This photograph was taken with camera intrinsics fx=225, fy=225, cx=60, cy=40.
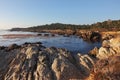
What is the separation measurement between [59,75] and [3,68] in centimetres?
672

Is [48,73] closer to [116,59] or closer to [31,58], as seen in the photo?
[31,58]

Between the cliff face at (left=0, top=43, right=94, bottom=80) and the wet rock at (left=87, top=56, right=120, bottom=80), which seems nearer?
the wet rock at (left=87, top=56, right=120, bottom=80)

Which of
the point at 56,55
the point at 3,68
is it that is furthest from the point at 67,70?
the point at 3,68

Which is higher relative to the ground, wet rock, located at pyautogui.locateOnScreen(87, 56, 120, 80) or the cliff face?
wet rock, located at pyautogui.locateOnScreen(87, 56, 120, 80)

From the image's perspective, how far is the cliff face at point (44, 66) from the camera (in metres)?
20.9

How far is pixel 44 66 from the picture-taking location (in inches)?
875

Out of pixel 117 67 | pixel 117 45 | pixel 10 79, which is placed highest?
pixel 117 67

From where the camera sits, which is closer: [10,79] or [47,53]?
[10,79]

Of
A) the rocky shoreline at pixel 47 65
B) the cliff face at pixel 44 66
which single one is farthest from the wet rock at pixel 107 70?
the cliff face at pixel 44 66

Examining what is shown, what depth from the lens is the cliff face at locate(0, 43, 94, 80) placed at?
20.9m

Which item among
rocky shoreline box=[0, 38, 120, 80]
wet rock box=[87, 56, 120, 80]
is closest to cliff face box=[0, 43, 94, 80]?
rocky shoreline box=[0, 38, 120, 80]

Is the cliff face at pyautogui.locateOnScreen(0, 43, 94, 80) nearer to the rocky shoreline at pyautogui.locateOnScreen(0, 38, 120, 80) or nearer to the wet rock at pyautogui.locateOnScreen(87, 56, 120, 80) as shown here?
the rocky shoreline at pyautogui.locateOnScreen(0, 38, 120, 80)

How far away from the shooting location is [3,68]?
77.9 feet

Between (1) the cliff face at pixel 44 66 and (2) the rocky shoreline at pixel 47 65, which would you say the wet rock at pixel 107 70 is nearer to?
(2) the rocky shoreline at pixel 47 65
